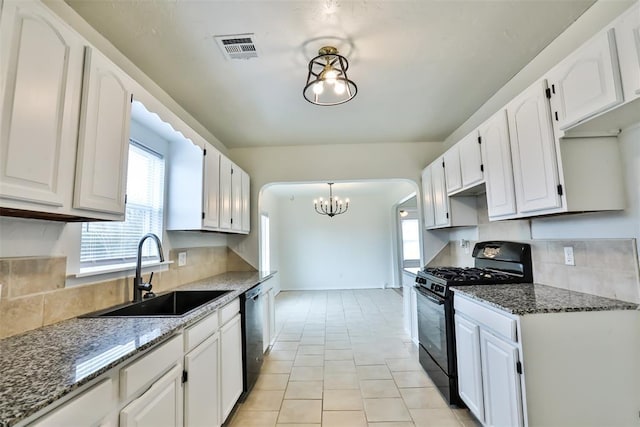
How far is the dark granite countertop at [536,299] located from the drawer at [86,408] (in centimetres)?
185

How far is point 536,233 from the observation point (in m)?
2.33

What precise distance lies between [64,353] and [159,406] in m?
0.47

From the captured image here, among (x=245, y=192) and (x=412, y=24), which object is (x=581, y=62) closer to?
(x=412, y=24)

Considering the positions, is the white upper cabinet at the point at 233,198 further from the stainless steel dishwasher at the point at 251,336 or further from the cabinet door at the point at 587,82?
the cabinet door at the point at 587,82

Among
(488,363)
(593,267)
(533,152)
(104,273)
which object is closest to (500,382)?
(488,363)

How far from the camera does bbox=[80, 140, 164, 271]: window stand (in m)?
1.82

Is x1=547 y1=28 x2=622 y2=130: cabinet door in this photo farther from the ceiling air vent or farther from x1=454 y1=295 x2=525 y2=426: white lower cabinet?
the ceiling air vent

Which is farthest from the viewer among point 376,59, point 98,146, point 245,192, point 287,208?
point 287,208

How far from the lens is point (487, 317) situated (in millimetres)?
1832

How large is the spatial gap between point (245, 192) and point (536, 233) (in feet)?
10.1

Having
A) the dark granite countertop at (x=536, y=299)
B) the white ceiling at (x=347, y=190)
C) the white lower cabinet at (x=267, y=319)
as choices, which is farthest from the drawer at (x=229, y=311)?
the white ceiling at (x=347, y=190)

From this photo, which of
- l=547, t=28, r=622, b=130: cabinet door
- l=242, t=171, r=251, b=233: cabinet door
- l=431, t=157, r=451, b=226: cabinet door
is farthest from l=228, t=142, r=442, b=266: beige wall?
l=547, t=28, r=622, b=130: cabinet door

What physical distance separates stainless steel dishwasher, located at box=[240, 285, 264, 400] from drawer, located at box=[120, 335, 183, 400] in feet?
3.30

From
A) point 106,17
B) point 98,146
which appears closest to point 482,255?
point 98,146
